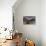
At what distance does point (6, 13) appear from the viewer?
14.5 feet

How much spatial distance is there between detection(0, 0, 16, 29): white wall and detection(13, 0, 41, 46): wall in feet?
3.00

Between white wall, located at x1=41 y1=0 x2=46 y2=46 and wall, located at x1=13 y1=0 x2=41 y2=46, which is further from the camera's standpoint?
wall, located at x1=13 y1=0 x2=41 y2=46

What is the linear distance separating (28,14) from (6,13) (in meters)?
1.28

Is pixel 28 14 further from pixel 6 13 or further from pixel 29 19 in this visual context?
pixel 6 13

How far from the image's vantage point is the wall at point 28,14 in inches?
210

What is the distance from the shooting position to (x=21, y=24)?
5.36 metres

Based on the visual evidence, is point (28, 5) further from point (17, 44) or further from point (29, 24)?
point (17, 44)

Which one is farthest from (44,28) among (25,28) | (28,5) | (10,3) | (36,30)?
(10,3)

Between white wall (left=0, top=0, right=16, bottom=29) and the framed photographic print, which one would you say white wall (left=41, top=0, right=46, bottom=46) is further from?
white wall (left=0, top=0, right=16, bottom=29)

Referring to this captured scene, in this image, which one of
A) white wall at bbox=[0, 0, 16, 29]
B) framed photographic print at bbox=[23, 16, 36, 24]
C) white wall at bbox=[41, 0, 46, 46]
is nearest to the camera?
white wall at bbox=[0, 0, 16, 29]

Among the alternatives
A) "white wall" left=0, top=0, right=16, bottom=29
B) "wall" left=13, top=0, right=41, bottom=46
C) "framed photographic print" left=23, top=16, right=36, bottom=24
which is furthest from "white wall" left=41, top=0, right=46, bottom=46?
"white wall" left=0, top=0, right=16, bottom=29

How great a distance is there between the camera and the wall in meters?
5.34

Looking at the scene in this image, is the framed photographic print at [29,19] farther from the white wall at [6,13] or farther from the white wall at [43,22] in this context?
the white wall at [6,13]

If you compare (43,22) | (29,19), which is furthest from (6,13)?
(43,22)
